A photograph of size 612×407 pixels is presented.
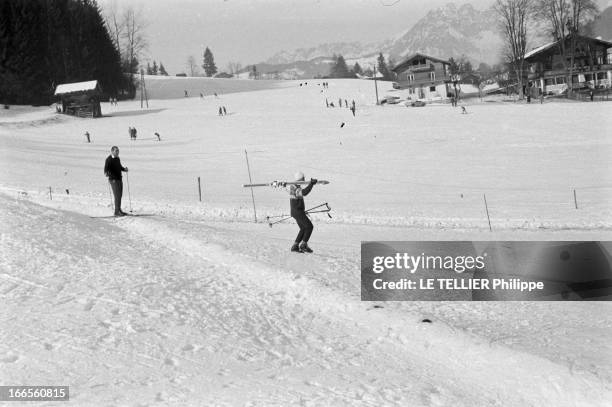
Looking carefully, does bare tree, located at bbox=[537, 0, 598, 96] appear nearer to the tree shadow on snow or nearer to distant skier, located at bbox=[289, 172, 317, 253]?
the tree shadow on snow

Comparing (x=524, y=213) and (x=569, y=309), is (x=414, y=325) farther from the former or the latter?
(x=524, y=213)

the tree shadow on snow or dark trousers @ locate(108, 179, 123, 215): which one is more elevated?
the tree shadow on snow

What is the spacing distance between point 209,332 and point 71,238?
5.85 m

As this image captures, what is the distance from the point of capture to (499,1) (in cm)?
6925

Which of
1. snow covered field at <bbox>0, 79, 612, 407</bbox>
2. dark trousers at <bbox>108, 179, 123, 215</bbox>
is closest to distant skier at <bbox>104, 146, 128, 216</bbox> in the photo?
dark trousers at <bbox>108, 179, 123, 215</bbox>

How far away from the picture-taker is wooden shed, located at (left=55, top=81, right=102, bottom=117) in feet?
224

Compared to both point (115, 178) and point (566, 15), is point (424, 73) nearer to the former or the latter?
point (566, 15)

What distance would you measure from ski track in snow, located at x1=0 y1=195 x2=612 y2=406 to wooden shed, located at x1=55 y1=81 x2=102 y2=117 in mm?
61744

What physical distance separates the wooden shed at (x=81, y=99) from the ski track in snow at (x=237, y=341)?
203 ft

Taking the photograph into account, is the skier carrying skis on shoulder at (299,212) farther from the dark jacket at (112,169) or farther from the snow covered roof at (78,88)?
the snow covered roof at (78,88)

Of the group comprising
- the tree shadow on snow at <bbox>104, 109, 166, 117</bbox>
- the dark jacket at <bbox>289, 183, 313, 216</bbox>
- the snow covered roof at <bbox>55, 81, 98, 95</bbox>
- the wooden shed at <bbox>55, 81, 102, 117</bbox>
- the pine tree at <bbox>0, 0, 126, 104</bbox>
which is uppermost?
the pine tree at <bbox>0, 0, 126, 104</bbox>

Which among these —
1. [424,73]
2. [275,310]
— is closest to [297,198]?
[275,310]

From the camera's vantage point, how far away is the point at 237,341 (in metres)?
7.40

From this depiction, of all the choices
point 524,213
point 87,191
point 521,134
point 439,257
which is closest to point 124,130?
point 87,191
